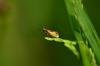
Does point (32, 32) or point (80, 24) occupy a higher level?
point (32, 32)

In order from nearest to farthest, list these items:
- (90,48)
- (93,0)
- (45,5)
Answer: (90,48), (93,0), (45,5)

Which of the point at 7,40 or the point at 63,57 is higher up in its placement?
the point at 7,40

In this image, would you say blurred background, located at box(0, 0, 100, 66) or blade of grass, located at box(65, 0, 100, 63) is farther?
blurred background, located at box(0, 0, 100, 66)

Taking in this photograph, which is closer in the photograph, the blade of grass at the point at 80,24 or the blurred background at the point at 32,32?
the blade of grass at the point at 80,24

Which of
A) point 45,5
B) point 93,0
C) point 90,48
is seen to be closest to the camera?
point 90,48

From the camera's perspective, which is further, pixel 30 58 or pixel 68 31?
pixel 30 58

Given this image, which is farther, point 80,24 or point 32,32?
point 32,32

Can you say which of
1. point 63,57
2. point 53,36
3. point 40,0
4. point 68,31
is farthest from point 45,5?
point 53,36

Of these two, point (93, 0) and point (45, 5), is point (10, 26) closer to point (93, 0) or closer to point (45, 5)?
point (45, 5)
